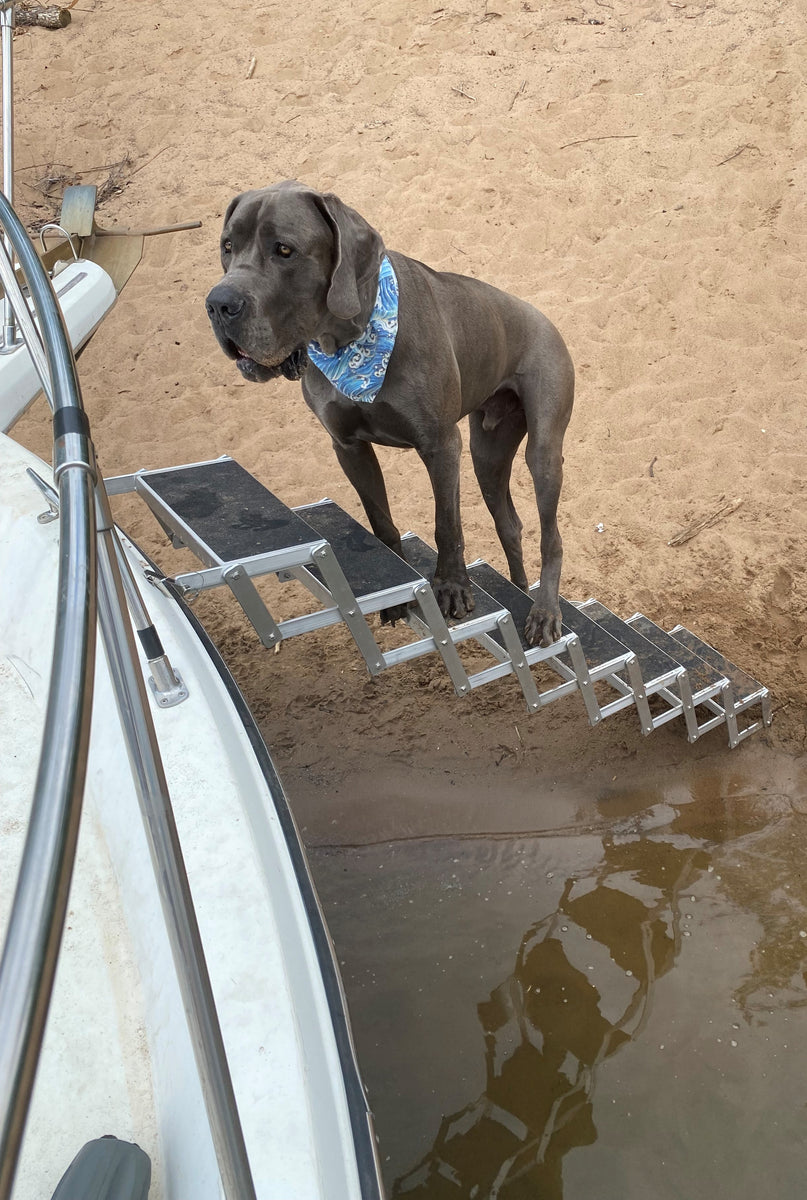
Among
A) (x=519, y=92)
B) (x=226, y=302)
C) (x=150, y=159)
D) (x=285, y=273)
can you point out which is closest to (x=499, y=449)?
(x=285, y=273)

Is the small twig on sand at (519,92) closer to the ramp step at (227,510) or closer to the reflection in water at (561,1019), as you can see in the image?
the ramp step at (227,510)

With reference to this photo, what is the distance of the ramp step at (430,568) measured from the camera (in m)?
3.06

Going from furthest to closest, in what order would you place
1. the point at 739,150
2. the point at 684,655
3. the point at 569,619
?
1. the point at 739,150
2. the point at 684,655
3. the point at 569,619

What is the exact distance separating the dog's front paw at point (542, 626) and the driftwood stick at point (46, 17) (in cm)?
864

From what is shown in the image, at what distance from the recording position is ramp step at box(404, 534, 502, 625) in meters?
3.06

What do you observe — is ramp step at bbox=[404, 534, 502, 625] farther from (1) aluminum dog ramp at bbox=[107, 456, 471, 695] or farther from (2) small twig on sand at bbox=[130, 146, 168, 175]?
(2) small twig on sand at bbox=[130, 146, 168, 175]

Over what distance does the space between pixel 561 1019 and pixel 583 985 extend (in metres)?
0.15

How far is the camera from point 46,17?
8.90 metres

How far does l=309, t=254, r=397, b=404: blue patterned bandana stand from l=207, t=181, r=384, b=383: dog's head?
57 mm

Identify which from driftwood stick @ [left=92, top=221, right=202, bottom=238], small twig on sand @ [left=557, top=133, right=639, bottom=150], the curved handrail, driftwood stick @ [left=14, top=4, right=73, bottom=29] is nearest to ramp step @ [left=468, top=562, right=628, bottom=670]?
the curved handrail

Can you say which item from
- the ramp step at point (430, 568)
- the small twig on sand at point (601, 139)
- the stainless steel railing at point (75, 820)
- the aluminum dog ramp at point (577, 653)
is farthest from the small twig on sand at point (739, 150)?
the stainless steel railing at point (75, 820)

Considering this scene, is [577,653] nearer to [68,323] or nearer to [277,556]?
[277,556]

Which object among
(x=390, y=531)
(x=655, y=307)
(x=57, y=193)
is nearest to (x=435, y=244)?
(x=655, y=307)

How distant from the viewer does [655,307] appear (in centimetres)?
598
